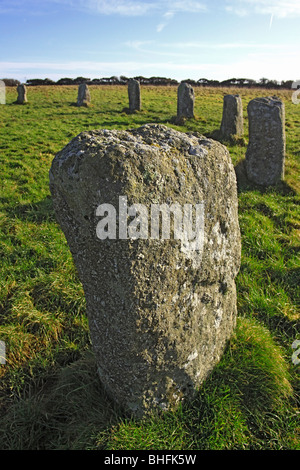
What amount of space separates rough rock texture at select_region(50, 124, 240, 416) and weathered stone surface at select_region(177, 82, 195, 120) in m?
14.2

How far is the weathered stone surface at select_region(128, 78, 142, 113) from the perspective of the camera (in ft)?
61.3

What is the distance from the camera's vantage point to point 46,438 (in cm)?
261

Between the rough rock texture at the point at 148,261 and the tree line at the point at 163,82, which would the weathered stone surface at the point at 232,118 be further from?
the tree line at the point at 163,82

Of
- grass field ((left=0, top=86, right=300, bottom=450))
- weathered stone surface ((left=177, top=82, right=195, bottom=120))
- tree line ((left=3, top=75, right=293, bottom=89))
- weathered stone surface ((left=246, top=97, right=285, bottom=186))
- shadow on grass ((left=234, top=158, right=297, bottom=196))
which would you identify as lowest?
grass field ((left=0, top=86, right=300, bottom=450))

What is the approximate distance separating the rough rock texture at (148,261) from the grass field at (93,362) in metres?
0.21

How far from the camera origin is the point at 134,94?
18828 mm

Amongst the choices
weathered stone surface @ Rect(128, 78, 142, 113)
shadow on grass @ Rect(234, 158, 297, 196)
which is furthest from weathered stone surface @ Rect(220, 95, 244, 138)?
weathered stone surface @ Rect(128, 78, 142, 113)

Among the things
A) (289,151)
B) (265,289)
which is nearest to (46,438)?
(265,289)

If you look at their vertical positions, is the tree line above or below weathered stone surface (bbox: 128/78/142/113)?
above

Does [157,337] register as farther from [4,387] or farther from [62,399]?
[4,387]

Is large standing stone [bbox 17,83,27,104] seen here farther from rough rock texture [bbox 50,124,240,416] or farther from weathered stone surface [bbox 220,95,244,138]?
rough rock texture [bbox 50,124,240,416]

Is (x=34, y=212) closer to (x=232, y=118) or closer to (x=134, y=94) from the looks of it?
(x=232, y=118)

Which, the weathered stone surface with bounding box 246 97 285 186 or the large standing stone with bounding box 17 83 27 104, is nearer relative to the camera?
the weathered stone surface with bounding box 246 97 285 186

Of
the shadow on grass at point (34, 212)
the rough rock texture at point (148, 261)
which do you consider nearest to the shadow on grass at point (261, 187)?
the shadow on grass at point (34, 212)
